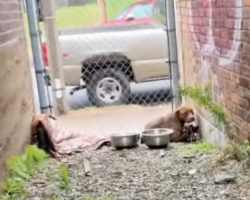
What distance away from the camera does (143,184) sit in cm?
399

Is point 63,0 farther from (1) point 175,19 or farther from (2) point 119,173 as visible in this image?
(2) point 119,173

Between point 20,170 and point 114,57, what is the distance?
9.88ft

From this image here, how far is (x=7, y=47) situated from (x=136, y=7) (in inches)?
137

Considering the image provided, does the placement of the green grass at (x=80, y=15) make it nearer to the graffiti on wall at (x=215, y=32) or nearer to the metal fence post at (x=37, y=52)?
the metal fence post at (x=37, y=52)

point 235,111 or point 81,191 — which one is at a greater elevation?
point 235,111

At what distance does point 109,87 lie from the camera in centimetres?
670

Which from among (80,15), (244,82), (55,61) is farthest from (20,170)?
(80,15)

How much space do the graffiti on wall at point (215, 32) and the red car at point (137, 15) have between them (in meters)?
2.03

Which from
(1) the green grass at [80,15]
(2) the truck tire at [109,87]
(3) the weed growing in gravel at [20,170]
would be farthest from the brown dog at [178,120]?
(1) the green grass at [80,15]

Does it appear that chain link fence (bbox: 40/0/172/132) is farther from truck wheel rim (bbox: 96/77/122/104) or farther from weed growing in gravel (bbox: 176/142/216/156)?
weed growing in gravel (bbox: 176/142/216/156)

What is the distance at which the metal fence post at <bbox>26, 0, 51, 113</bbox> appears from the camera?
5867 millimetres

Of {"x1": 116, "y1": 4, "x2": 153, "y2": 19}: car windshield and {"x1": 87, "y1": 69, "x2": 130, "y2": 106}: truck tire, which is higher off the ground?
{"x1": 116, "y1": 4, "x2": 153, "y2": 19}: car windshield

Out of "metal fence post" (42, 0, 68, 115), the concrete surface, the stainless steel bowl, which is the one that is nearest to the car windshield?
"metal fence post" (42, 0, 68, 115)

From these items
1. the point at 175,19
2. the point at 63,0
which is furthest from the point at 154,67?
the point at 63,0
